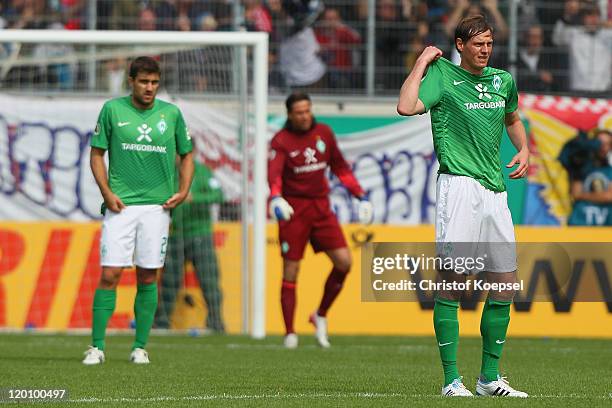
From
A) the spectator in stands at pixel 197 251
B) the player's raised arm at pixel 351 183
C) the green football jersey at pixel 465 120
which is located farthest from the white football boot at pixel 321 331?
the green football jersey at pixel 465 120

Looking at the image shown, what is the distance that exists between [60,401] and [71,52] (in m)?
10.9

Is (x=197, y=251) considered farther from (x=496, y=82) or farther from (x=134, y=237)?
(x=496, y=82)

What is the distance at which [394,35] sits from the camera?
727 inches

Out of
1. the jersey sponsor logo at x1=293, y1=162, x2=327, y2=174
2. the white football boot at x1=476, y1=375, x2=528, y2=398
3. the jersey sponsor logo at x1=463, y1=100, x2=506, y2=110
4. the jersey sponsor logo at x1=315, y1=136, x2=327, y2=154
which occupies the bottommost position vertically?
the white football boot at x1=476, y1=375, x2=528, y2=398

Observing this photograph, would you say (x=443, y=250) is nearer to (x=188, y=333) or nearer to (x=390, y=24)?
(x=188, y=333)

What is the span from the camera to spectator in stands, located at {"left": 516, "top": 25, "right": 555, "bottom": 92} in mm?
18250

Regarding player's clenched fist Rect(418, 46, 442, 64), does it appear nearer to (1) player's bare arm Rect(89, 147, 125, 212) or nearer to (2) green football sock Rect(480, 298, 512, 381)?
(2) green football sock Rect(480, 298, 512, 381)

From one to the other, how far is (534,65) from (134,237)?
30.7 feet

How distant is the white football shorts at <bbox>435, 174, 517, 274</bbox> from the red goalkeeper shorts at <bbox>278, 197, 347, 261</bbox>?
5.22m

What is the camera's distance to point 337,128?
58.4ft

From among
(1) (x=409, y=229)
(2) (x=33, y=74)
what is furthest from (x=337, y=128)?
(2) (x=33, y=74)

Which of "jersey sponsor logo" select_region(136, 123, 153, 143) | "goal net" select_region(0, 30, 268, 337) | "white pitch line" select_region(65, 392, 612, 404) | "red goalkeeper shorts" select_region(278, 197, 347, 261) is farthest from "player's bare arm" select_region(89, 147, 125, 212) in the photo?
"goal net" select_region(0, 30, 268, 337)

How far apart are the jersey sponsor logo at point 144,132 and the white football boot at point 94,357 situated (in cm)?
163

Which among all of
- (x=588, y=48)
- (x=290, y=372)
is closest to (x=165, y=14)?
(x=588, y=48)
